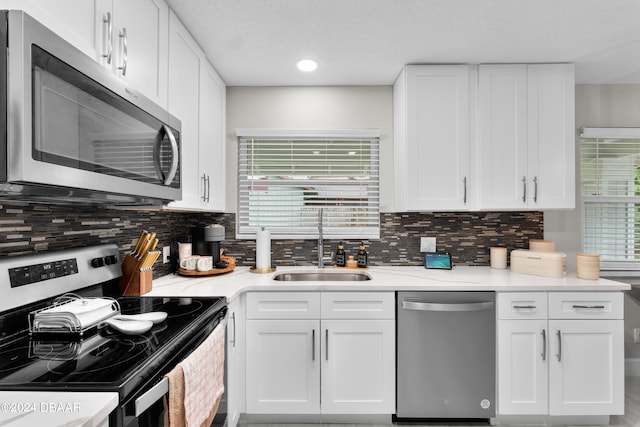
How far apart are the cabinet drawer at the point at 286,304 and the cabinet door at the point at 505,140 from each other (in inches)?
55.5

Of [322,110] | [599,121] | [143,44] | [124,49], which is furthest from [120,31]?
[599,121]

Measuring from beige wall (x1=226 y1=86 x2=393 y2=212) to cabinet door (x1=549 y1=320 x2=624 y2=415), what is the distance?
1401mm

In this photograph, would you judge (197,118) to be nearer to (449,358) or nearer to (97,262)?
(97,262)

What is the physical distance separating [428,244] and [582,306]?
3.34 feet

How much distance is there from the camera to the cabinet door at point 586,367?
2.04 m

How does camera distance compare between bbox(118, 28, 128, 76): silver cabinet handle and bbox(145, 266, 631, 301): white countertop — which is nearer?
bbox(118, 28, 128, 76): silver cabinet handle

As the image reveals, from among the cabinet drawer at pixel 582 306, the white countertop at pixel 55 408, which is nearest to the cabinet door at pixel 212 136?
the white countertop at pixel 55 408

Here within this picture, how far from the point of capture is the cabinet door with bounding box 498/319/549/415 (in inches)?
80.2

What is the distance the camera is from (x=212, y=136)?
7.84ft

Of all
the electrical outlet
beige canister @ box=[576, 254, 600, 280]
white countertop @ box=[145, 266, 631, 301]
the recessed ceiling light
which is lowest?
white countertop @ box=[145, 266, 631, 301]

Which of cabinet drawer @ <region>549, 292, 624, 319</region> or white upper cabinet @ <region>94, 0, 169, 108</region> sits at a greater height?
white upper cabinet @ <region>94, 0, 169, 108</region>

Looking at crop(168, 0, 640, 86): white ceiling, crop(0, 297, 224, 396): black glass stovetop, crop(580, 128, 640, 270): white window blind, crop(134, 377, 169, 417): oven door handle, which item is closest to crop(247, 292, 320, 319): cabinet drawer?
crop(0, 297, 224, 396): black glass stovetop

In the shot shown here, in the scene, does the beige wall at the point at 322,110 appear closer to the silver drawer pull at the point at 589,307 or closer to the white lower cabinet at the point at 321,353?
the white lower cabinet at the point at 321,353

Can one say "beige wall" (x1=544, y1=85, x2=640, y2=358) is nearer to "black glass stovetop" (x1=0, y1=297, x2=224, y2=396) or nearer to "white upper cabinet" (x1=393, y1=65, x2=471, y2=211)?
"white upper cabinet" (x1=393, y1=65, x2=471, y2=211)
